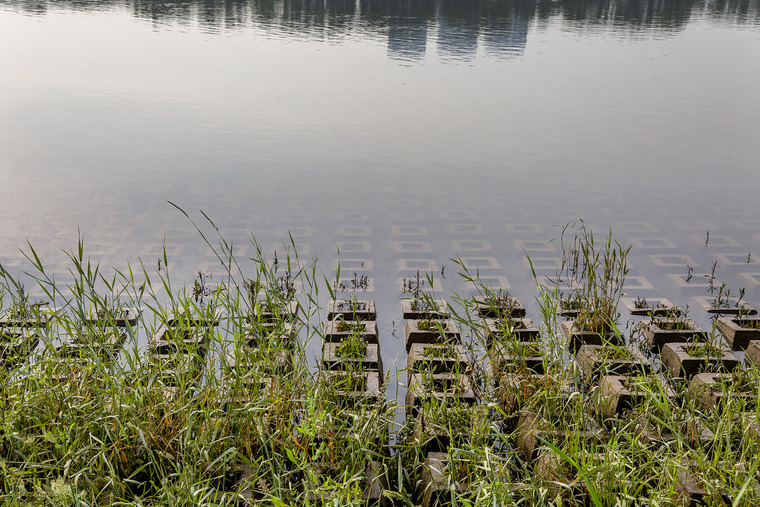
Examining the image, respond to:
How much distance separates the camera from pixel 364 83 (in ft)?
32.6

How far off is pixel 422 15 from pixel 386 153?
14.1 meters

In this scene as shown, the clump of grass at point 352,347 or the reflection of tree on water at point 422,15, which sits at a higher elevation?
the reflection of tree on water at point 422,15

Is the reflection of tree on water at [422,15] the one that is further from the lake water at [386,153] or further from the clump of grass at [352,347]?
the clump of grass at [352,347]

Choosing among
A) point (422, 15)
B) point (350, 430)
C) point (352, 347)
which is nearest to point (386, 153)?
point (352, 347)

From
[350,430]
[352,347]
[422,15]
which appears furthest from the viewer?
[422,15]

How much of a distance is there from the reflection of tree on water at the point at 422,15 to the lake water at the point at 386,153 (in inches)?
41.9

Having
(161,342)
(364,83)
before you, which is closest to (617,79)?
(364,83)

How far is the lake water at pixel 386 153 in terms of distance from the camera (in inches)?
170

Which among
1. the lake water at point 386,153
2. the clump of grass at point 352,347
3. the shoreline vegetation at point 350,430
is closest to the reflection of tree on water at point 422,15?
the lake water at point 386,153

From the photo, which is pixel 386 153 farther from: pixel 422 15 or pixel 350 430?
pixel 422 15

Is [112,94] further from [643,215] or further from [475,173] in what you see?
[643,215]

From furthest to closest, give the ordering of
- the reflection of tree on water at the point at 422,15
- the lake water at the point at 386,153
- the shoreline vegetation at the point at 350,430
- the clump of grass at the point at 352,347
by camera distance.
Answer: the reflection of tree on water at the point at 422,15 < the lake water at the point at 386,153 < the clump of grass at the point at 352,347 < the shoreline vegetation at the point at 350,430

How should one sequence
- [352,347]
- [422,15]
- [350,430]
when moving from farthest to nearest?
[422,15], [352,347], [350,430]

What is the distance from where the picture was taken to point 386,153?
6.57 metres
